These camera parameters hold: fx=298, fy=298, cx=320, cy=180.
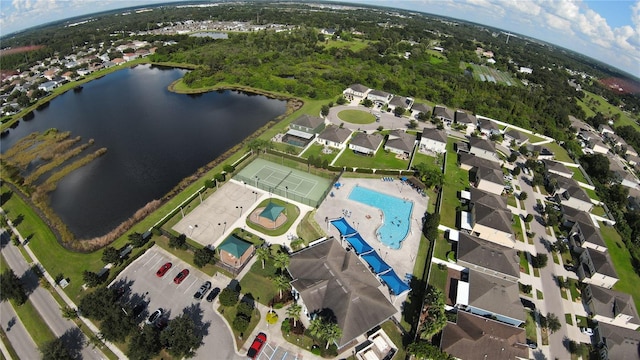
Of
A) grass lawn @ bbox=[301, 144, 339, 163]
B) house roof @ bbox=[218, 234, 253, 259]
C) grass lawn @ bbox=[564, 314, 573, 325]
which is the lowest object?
grass lawn @ bbox=[564, 314, 573, 325]

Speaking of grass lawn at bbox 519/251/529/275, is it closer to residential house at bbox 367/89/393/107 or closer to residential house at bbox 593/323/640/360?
residential house at bbox 593/323/640/360

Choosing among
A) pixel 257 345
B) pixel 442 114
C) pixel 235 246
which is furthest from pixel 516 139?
pixel 257 345

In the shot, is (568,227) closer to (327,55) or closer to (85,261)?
(85,261)

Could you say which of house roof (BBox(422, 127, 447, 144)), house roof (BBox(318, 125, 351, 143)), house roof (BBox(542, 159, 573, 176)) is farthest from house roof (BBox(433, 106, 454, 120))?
house roof (BBox(318, 125, 351, 143))

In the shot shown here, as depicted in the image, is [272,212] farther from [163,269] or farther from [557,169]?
[557,169]

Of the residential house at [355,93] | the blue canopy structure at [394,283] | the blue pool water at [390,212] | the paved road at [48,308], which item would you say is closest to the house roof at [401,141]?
the blue pool water at [390,212]

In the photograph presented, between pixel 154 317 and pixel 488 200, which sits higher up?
pixel 488 200

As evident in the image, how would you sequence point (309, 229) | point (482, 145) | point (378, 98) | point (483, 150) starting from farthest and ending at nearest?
point (378, 98) < point (482, 145) < point (483, 150) < point (309, 229)
